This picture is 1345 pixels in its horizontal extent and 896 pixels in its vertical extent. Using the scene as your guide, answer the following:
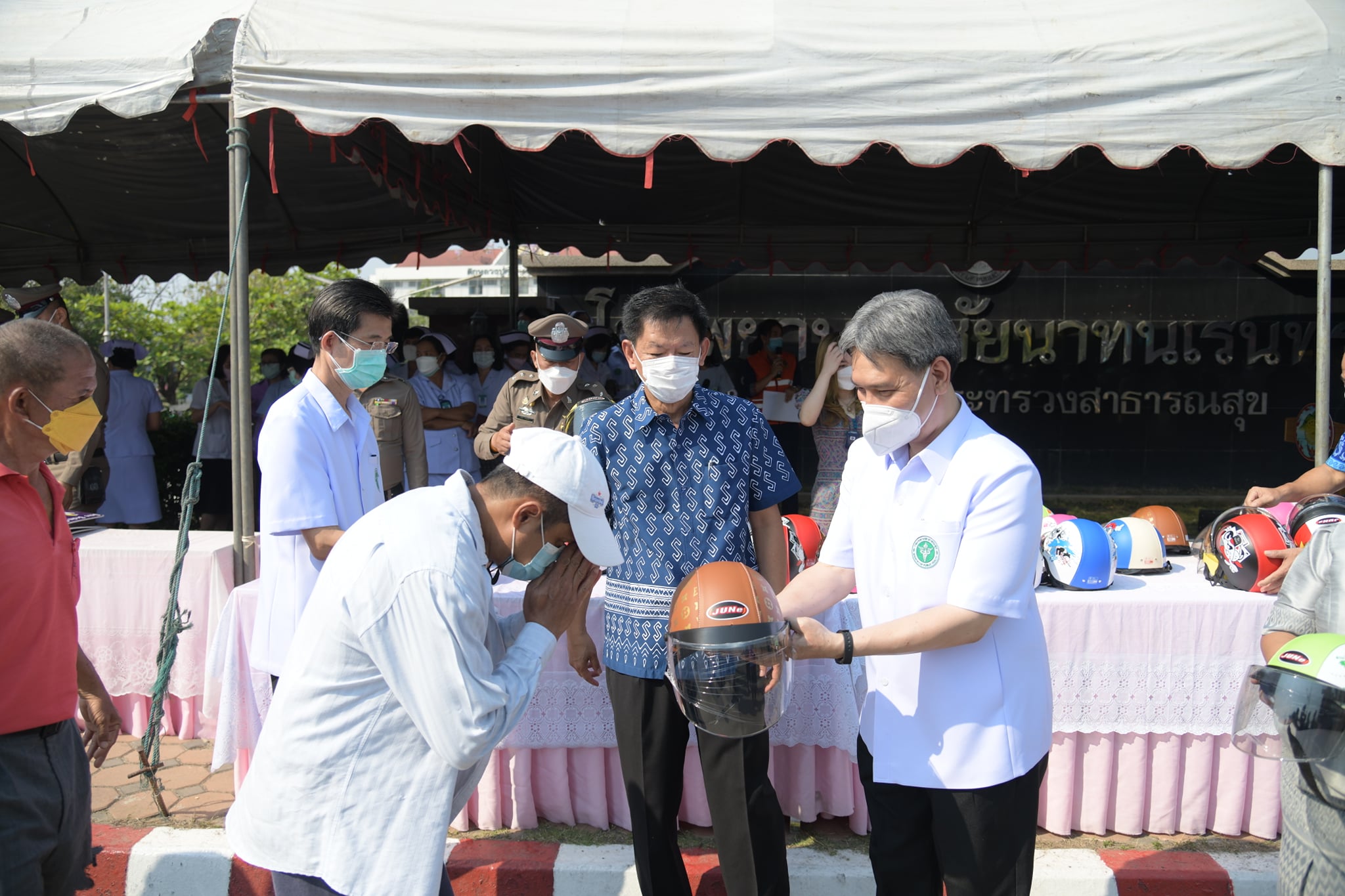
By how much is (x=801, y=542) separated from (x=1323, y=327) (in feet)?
8.43

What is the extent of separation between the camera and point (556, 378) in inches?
183

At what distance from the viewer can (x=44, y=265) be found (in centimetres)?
867

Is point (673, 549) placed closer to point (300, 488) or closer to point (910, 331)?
point (910, 331)

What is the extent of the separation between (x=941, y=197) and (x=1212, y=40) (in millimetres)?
3643

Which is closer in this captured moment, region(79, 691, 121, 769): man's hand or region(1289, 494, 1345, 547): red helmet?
region(79, 691, 121, 769): man's hand

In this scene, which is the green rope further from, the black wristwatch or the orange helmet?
the orange helmet

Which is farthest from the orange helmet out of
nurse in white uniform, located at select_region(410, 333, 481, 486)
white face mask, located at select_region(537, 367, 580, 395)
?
nurse in white uniform, located at select_region(410, 333, 481, 486)

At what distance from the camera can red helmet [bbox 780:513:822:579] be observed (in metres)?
3.62

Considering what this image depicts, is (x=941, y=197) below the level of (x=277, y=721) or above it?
above

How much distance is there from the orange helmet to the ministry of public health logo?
2.43 metres

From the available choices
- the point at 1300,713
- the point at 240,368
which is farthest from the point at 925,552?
the point at 240,368

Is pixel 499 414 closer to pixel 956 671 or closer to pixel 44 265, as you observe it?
pixel 956 671

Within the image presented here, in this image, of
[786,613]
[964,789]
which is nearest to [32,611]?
[786,613]

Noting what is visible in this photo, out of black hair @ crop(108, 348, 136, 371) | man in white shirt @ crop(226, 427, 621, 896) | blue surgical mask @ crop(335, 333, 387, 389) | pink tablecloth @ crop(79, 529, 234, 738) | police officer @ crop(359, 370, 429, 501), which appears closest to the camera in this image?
man in white shirt @ crop(226, 427, 621, 896)
